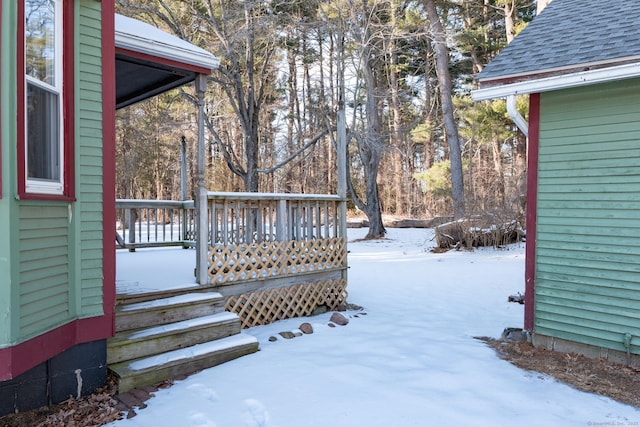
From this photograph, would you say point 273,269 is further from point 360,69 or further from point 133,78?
point 360,69

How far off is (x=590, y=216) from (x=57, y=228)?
458 cm

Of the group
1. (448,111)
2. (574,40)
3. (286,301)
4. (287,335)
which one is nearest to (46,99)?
(287,335)

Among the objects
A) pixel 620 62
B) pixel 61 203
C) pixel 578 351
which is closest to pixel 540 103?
pixel 620 62

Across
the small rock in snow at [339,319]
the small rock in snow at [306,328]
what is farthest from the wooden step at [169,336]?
the small rock in snow at [339,319]

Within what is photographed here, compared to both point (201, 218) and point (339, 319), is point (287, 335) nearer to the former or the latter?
point (339, 319)

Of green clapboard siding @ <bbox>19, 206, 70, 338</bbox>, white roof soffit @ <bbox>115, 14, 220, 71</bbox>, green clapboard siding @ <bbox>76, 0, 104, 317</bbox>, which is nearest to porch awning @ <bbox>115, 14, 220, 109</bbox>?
white roof soffit @ <bbox>115, 14, 220, 71</bbox>

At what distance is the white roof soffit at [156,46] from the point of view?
12.3 feet

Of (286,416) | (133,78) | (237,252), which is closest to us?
(286,416)

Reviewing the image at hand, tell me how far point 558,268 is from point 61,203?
14.7 ft

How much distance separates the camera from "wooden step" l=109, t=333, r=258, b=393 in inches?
131

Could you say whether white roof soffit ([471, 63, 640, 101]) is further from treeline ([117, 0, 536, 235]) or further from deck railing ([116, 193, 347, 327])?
treeline ([117, 0, 536, 235])

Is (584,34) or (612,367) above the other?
(584,34)

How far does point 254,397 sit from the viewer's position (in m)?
3.20

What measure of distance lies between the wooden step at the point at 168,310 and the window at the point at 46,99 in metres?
1.23
